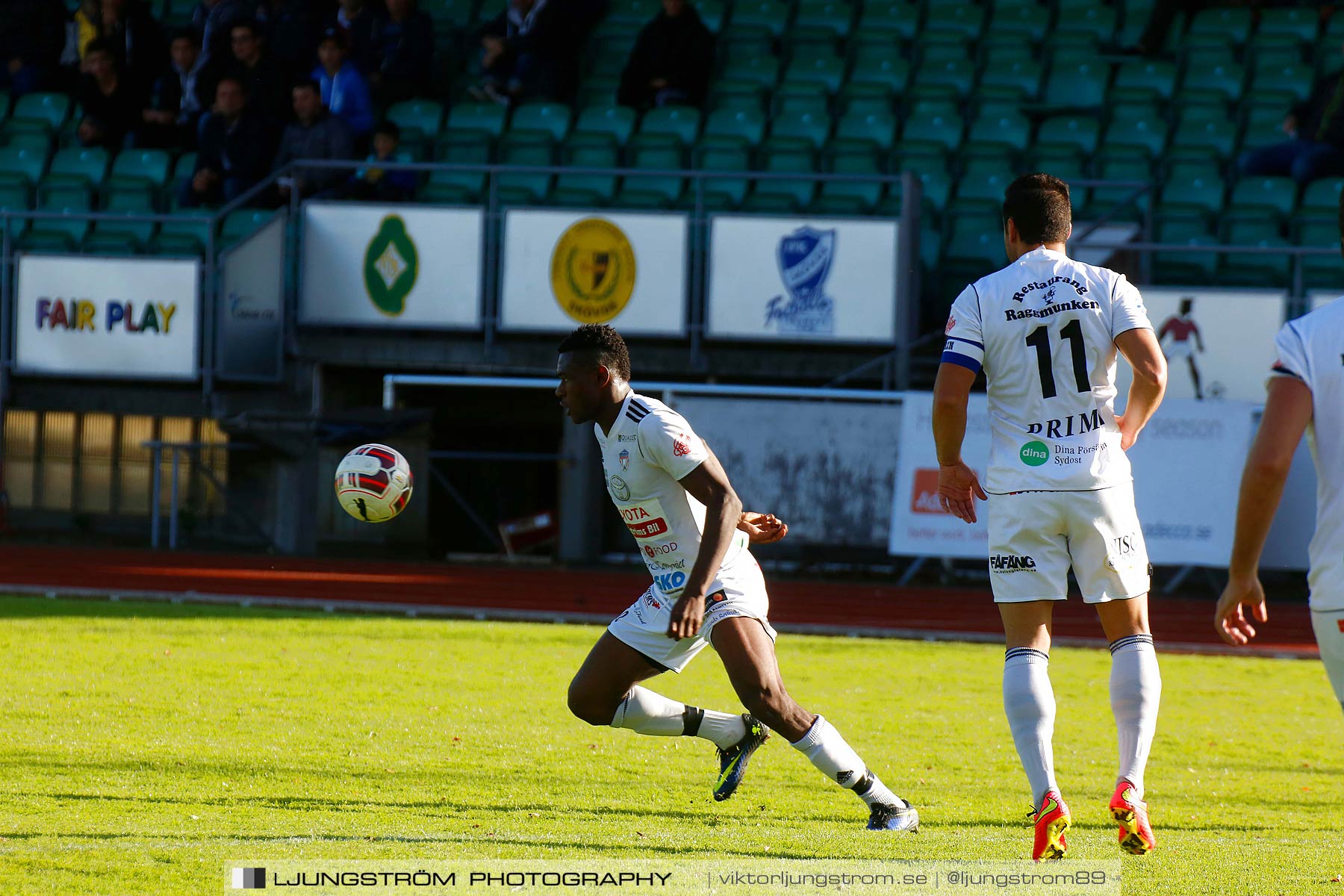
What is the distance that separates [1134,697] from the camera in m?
5.11

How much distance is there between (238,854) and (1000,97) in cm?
1577

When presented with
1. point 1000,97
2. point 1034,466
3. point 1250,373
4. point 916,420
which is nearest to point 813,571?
point 916,420

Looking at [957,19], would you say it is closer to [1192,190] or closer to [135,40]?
[1192,190]

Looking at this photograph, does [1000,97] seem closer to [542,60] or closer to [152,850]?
[542,60]

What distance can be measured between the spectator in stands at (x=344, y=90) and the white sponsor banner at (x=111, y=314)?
2623mm

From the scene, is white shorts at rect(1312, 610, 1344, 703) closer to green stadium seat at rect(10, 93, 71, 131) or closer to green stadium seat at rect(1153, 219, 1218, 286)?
green stadium seat at rect(1153, 219, 1218, 286)

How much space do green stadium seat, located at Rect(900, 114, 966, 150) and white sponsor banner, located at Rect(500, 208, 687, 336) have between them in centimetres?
362

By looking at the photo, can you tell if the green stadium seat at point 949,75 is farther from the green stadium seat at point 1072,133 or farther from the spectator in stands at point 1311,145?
the spectator in stands at point 1311,145

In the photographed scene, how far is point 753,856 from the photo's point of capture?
503 cm

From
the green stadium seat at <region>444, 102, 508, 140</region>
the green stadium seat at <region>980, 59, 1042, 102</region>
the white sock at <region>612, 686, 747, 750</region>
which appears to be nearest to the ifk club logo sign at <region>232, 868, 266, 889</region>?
the white sock at <region>612, 686, 747, 750</region>

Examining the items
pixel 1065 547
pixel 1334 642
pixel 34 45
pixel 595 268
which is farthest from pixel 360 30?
pixel 1334 642

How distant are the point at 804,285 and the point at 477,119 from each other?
5.43 metres

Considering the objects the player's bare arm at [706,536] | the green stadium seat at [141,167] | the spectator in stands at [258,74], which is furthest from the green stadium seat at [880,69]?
the player's bare arm at [706,536]

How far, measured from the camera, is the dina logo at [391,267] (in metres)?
16.5
